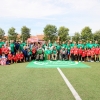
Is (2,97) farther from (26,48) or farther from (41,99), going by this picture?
(26,48)

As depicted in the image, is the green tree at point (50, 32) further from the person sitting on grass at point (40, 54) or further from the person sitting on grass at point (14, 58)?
the person sitting on grass at point (14, 58)

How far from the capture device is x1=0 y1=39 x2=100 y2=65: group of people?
17.2 metres

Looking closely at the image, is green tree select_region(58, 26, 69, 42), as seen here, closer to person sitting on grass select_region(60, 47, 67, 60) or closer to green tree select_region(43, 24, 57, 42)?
green tree select_region(43, 24, 57, 42)

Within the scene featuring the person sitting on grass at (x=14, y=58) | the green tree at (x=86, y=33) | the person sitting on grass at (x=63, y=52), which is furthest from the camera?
the green tree at (x=86, y=33)

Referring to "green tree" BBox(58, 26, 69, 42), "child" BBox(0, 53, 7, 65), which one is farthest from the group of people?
"green tree" BBox(58, 26, 69, 42)

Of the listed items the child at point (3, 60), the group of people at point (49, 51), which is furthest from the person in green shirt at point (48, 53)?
the child at point (3, 60)

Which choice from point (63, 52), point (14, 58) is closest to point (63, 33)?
point (63, 52)

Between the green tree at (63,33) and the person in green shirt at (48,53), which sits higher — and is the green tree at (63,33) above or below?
above

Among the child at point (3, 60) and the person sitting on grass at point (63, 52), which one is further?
the person sitting on grass at point (63, 52)

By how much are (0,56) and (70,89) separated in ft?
34.5

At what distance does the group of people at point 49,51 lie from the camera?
17203 millimetres

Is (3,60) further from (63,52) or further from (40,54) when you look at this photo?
(63,52)

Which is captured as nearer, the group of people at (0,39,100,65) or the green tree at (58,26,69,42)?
the group of people at (0,39,100,65)

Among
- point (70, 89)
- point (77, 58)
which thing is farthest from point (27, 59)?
point (70, 89)
